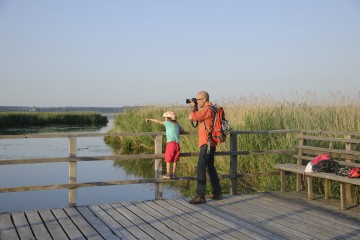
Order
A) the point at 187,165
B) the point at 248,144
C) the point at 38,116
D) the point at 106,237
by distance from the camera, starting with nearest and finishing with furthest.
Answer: the point at 106,237 → the point at 248,144 → the point at 187,165 → the point at 38,116

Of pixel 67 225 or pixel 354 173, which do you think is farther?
pixel 354 173

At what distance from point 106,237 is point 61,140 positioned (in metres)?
24.1

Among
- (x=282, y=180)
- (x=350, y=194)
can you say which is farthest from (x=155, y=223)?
(x=350, y=194)

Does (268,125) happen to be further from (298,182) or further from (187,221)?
(187,221)

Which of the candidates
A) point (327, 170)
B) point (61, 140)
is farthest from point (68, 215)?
point (61, 140)

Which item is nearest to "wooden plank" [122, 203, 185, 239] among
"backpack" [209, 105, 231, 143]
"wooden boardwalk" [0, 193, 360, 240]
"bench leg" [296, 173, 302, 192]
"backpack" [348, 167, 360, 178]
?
"wooden boardwalk" [0, 193, 360, 240]

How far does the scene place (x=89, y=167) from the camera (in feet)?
52.5

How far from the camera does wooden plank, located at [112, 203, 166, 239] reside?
5.06 metres

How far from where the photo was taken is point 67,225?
17.7 feet

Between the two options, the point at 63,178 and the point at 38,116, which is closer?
the point at 63,178

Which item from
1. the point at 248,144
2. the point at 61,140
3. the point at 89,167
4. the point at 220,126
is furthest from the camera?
the point at 61,140

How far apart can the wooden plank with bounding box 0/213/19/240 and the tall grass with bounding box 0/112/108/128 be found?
33.4m

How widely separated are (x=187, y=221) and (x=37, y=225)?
70.5 inches

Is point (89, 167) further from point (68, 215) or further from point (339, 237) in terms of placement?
point (339, 237)
